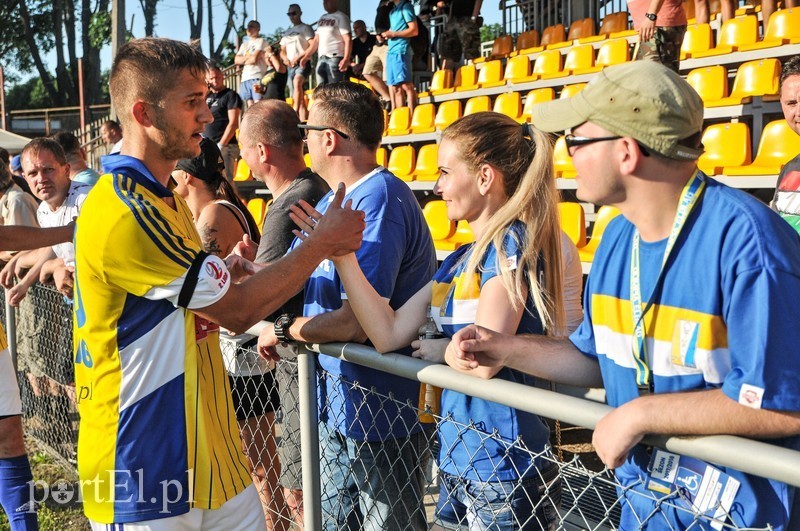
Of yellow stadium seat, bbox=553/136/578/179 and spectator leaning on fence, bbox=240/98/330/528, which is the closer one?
spectator leaning on fence, bbox=240/98/330/528

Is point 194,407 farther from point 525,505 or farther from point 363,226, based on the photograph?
point 525,505

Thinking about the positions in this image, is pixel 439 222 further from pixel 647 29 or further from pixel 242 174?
pixel 242 174

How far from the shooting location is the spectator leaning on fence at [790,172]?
3383mm

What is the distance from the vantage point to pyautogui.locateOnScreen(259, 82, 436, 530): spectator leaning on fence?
2.53m

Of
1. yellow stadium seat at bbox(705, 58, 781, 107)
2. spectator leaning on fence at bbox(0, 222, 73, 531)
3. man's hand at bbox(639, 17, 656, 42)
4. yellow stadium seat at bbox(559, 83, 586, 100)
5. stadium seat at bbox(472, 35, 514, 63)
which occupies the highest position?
stadium seat at bbox(472, 35, 514, 63)

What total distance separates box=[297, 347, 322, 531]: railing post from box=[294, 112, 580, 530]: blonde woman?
253 millimetres

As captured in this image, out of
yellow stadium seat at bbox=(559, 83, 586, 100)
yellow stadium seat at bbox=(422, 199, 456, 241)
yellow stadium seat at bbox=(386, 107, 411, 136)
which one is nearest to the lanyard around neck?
yellow stadium seat at bbox=(422, 199, 456, 241)

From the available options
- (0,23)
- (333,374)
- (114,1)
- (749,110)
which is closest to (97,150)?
(114,1)

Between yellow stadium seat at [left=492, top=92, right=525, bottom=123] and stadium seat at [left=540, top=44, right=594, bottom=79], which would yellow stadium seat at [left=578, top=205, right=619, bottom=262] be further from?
stadium seat at [left=540, top=44, right=594, bottom=79]

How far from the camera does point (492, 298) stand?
2.03 metres

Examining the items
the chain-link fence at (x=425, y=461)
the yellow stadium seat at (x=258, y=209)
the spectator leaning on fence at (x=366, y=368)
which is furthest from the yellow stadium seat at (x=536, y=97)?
the spectator leaning on fence at (x=366, y=368)

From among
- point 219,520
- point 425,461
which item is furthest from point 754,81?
point 219,520

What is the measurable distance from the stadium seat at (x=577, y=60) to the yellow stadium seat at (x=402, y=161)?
6.15ft

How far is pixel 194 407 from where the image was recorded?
215 cm
